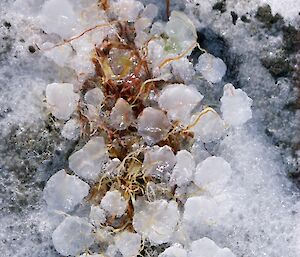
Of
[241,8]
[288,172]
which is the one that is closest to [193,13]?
[241,8]

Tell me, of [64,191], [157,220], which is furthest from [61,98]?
[157,220]

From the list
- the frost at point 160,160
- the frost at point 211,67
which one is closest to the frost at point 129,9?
the frost at point 211,67

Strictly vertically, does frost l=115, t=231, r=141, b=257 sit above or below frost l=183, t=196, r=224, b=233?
below

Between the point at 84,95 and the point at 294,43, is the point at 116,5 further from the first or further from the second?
the point at 294,43

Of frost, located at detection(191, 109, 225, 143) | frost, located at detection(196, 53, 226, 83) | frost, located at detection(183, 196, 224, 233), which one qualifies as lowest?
frost, located at detection(183, 196, 224, 233)

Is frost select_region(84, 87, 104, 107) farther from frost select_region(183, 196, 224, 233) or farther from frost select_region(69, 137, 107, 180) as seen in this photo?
frost select_region(183, 196, 224, 233)

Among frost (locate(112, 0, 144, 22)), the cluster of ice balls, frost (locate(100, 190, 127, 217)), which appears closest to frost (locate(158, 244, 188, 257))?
the cluster of ice balls

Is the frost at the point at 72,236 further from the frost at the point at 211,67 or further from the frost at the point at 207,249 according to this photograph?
A: the frost at the point at 211,67
